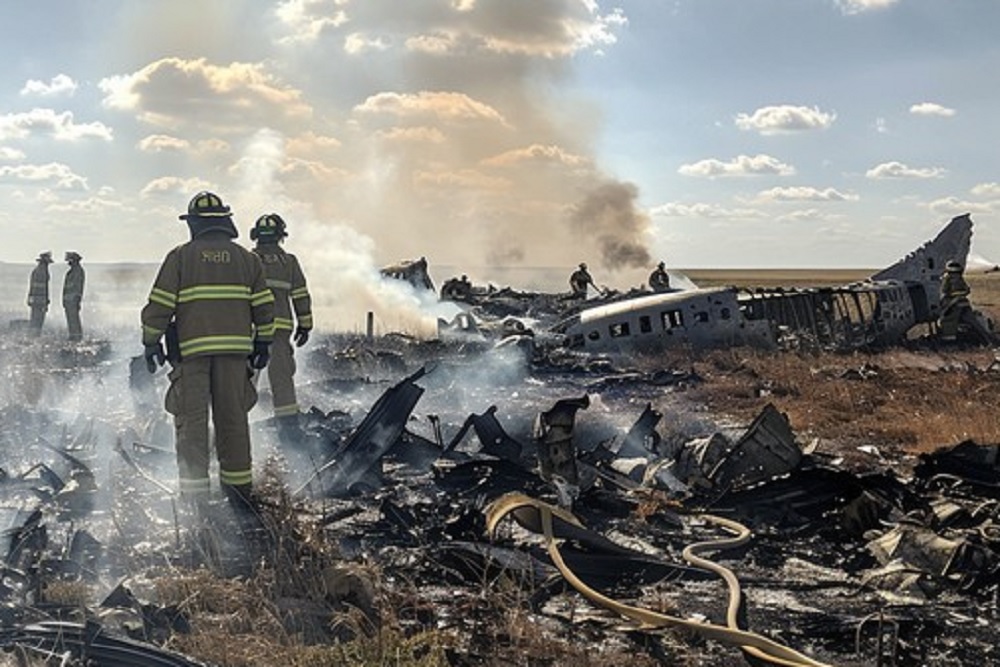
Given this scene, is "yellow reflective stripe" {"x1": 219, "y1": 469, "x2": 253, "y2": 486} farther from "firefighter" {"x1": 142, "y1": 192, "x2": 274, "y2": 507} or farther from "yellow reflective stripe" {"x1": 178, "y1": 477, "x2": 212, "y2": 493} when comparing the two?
"yellow reflective stripe" {"x1": 178, "y1": 477, "x2": 212, "y2": 493}

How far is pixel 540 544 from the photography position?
241 inches

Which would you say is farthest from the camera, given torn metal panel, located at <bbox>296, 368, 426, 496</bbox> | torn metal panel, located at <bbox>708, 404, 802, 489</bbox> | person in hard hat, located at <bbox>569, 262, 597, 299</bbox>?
person in hard hat, located at <bbox>569, 262, 597, 299</bbox>

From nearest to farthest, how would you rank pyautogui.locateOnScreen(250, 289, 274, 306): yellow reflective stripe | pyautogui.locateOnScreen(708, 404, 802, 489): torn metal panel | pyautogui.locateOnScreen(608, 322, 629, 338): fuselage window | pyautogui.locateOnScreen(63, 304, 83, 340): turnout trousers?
pyautogui.locateOnScreen(250, 289, 274, 306): yellow reflective stripe, pyautogui.locateOnScreen(708, 404, 802, 489): torn metal panel, pyautogui.locateOnScreen(608, 322, 629, 338): fuselage window, pyautogui.locateOnScreen(63, 304, 83, 340): turnout trousers

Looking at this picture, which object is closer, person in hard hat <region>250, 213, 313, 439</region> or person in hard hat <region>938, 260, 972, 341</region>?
person in hard hat <region>250, 213, 313, 439</region>

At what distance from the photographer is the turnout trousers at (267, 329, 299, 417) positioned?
9.61 m

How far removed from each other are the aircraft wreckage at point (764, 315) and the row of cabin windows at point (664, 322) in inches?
0.8

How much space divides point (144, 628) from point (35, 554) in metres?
1.63

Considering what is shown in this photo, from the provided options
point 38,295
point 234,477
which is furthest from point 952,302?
point 38,295

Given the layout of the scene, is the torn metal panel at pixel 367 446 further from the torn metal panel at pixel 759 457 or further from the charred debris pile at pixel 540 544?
the torn metal panel at pixel 759 457

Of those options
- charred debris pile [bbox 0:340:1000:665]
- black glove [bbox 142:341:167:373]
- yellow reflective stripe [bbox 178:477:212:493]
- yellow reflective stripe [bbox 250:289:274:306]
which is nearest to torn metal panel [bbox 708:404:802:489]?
charred debris pile [bbox 0:340:1000:665]

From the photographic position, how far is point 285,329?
9.80 meters

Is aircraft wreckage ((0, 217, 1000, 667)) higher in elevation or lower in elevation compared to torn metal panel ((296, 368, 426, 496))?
lower

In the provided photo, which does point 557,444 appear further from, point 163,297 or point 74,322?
point 74,322

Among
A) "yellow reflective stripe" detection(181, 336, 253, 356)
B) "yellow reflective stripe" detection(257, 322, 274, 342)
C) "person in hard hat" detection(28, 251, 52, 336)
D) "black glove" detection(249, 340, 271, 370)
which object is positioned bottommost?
"black glove" detection(249, 340, 271, 370)
